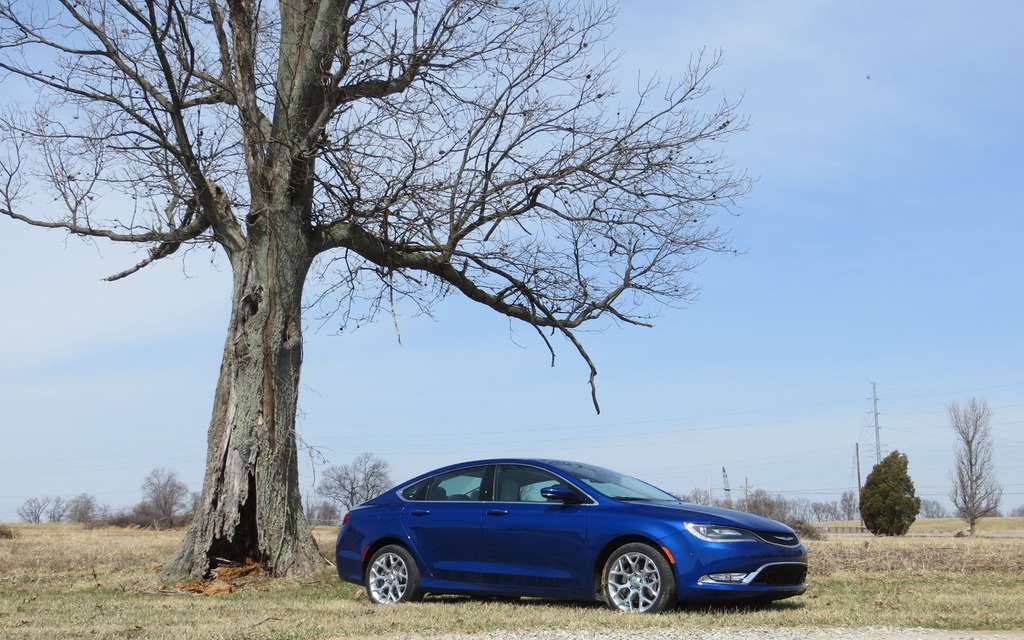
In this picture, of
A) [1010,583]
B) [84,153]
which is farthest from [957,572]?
[84,153]

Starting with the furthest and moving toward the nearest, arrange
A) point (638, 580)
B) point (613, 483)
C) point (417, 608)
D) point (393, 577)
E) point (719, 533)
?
point (393, 577) < point (613, 483) < point (417, 608) < point (638, 580) < point (719, 533)

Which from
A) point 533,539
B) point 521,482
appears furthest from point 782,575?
point 521,482

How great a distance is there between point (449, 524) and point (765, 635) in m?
4.05

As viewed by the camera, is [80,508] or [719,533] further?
[80,508]

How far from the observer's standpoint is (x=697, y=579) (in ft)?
29.8

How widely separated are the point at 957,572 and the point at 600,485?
20.1 feet

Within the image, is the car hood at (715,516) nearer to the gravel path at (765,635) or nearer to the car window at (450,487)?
the gravel path at (765,635)

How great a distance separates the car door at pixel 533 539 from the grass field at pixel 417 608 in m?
0.29

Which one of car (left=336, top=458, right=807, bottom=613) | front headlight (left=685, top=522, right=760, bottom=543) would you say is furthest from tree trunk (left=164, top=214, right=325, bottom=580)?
front headlight (left=685, top=522, right=760, bottom=543)

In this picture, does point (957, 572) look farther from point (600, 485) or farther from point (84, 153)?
point (84, 153)

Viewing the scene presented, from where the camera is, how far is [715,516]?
372 inches

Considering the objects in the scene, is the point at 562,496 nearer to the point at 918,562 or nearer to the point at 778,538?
the point at 778,538

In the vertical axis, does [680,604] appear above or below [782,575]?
below

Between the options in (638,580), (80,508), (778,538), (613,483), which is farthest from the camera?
(80,508)
